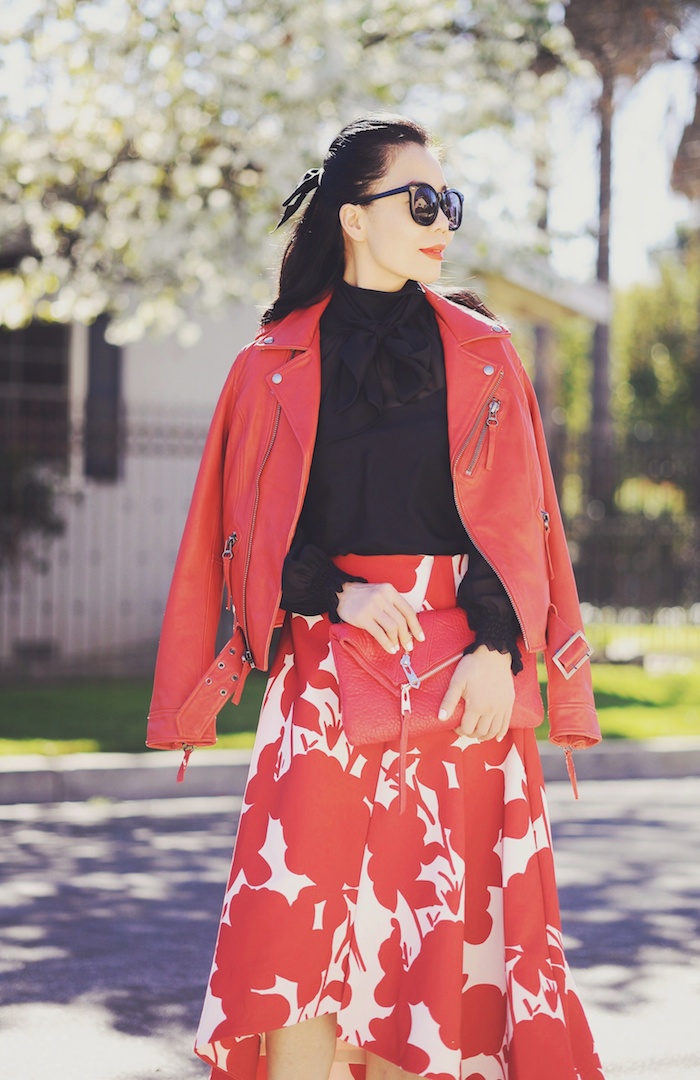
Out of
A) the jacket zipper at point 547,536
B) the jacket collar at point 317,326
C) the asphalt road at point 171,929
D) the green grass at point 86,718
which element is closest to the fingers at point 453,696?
the jacket zipper at point 547,536

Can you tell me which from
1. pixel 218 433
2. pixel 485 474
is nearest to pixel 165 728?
pixel 218 433

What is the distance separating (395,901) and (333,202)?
1321mm

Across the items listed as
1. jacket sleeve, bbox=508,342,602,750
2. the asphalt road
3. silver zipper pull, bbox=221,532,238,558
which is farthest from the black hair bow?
the asphalt road

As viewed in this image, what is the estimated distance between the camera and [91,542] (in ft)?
45.0

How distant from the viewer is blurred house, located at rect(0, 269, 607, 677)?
43.1 ft

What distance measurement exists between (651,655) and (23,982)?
36.6 ft

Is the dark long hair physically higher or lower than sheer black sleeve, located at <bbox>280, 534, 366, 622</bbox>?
higher

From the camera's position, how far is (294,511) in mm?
2754

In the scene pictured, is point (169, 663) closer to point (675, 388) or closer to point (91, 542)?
point (91, 542)

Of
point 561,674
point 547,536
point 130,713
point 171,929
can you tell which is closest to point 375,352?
point 547,536

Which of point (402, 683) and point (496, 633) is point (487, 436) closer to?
point (496, 633)

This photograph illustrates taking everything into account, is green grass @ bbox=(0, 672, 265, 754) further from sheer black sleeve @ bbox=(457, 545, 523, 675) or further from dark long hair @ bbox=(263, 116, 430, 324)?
sheer black sleeve @ bbox=(457, 545, 523, 675)

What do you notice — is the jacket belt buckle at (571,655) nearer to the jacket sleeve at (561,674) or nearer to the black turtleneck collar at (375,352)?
the jacket sleeve at (561,674)

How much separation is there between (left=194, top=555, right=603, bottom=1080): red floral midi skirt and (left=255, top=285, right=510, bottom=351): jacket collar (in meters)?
0.43
